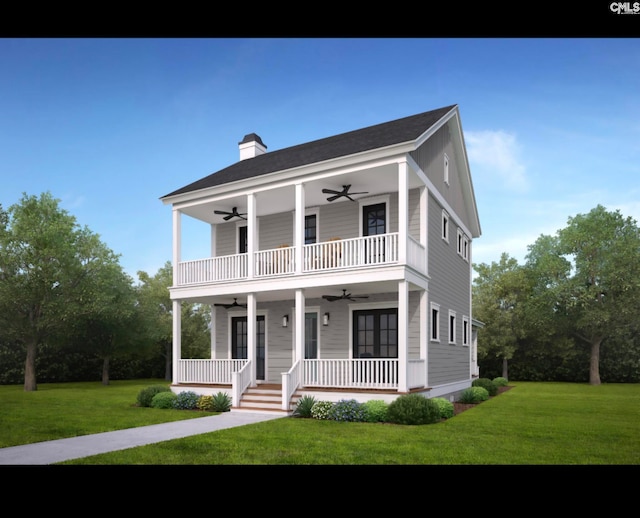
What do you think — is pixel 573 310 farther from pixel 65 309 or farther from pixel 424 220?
pixel 65 309

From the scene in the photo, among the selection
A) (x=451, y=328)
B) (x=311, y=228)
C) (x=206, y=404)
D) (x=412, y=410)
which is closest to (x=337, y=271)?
(x=311, y=228)

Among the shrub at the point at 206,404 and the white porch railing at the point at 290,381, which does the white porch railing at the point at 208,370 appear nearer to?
the shrub at the point at 206,404

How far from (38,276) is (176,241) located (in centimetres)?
1062

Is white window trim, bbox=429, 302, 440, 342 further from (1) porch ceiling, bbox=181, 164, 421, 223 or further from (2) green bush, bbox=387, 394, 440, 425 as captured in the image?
(1) porch ceiling, bbox=181, 164, 421, 223

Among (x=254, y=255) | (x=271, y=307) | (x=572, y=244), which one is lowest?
(x=271, y=307)

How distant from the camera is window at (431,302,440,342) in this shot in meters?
16.6

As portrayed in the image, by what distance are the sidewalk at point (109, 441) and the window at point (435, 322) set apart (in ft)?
18.6

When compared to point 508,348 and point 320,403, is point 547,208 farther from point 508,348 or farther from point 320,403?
point 320,403

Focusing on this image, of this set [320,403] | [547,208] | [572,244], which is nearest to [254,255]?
[320,403]

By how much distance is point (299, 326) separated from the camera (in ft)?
49.0

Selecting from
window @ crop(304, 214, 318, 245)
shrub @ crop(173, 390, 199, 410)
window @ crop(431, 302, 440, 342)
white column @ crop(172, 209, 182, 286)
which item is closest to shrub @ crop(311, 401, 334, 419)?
shrub @ crop(173, 390, 199, 410)

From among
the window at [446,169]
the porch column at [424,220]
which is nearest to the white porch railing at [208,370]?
the porch column at [424,220]
